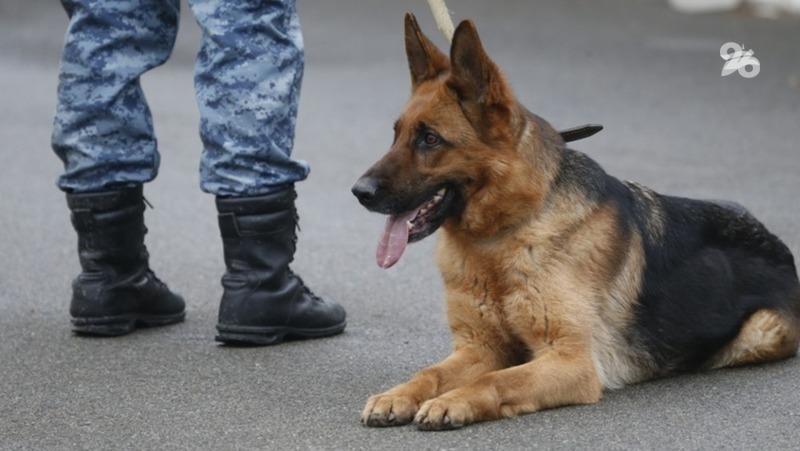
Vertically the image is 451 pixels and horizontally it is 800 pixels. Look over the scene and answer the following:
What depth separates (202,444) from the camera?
12.8 feet

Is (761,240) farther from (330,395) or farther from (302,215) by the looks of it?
(302,215)

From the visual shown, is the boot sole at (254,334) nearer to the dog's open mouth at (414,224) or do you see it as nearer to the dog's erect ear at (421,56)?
the dog's open mouth at (414,224)

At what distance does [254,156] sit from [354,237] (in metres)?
2.35

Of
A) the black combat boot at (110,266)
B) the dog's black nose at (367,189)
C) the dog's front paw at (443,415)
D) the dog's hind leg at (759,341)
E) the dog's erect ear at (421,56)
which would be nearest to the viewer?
the dog's front paw at (443,415)

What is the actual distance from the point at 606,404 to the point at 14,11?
14.0 m

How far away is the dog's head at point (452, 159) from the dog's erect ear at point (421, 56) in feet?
0.59

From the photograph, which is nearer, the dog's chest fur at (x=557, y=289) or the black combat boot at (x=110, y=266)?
the dog's chest fur at (x=557, y=289)

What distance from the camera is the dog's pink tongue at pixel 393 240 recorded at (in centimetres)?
431

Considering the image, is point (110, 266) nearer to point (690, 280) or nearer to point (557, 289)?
point (557, 289)

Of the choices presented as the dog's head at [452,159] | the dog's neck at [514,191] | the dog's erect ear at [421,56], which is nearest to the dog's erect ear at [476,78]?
the dog's head at [452,159]

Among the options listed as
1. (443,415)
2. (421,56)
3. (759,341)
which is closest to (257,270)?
(421,56)

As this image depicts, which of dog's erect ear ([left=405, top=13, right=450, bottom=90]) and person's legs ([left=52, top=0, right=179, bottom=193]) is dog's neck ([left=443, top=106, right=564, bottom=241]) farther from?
person's legs ([left=52, top=0, right=179, bottom=193])

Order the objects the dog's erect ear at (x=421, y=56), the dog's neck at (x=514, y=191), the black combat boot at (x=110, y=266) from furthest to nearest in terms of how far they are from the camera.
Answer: the black combat boot at (x=110, y=266) → the dog's erect ear at (x=421, y=56) → the dog's neck at (x=514, y=191)

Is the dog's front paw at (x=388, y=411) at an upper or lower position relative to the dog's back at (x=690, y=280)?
lower
